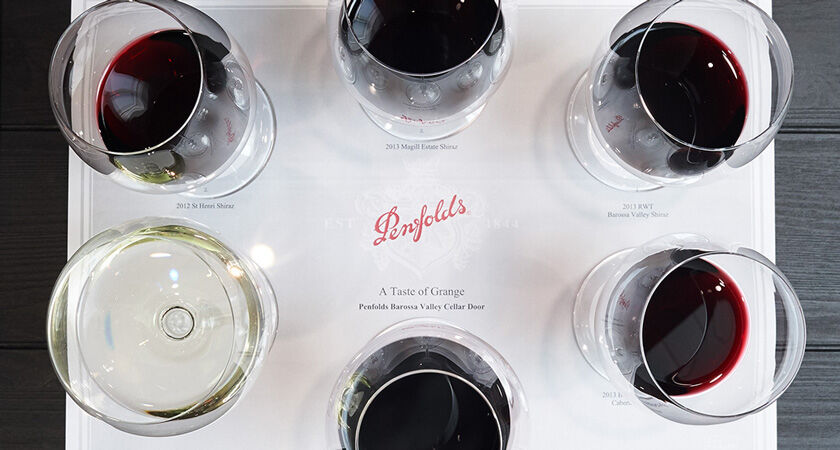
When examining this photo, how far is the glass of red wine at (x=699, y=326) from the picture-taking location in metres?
0.46

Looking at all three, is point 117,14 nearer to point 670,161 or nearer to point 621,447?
point 670,161

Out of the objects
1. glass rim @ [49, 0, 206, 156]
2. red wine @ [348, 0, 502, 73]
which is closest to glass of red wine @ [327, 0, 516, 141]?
red wine @ [348, 0, 502, 73]

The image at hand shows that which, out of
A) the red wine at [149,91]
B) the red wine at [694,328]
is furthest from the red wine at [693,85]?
the red wine at [149,91]

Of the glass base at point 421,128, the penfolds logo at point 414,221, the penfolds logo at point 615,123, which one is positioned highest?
the penfolds logo at point 615,123

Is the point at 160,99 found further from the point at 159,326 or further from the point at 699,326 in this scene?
the point at 699,326

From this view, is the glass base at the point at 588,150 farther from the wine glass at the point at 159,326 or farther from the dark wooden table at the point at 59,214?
the wine glass at the point at 159,326

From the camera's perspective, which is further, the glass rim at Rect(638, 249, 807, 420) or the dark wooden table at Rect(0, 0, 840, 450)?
the dark wooden table at Rect(0, 0, 840, 450)

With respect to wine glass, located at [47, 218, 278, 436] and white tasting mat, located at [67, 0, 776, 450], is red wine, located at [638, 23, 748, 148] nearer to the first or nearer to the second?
white tasting mat, located at [67, 0, 776, 450]

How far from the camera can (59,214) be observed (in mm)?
557

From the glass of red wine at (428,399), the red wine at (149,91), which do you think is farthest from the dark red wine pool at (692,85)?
the red wine at (149,91)

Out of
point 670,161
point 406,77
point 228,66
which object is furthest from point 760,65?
point 228,66

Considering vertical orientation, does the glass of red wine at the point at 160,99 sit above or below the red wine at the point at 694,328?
above

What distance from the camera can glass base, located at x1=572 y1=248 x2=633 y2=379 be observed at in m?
0.50

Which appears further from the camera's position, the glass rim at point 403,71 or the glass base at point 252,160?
the glass base at point 252,160
